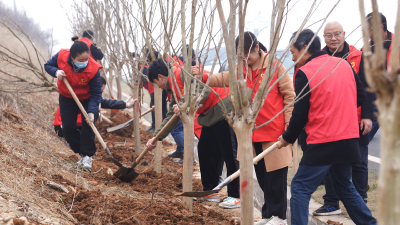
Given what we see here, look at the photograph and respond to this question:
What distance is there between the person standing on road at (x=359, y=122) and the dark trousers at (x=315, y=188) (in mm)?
571

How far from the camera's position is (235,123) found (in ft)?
6.14

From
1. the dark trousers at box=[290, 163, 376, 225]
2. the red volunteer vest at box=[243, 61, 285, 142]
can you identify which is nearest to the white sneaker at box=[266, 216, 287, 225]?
the dark trousers at box=[290, 163, 376, 225]

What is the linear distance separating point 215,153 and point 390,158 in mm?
3269

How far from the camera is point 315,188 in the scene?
104 inches

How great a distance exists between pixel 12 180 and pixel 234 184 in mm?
2099

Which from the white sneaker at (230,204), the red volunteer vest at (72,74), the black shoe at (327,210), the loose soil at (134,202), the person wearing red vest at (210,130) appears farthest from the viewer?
the red volunteer vest at (72,74)

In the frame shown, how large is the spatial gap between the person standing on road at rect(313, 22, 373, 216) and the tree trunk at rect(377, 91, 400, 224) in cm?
236

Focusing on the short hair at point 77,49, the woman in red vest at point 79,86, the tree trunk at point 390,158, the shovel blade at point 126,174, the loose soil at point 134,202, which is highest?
the short hair at point 77,49

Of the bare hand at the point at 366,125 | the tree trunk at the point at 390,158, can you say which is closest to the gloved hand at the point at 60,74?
the bare hand at the point at 366,125

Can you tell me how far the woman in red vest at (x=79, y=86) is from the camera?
4.53 meters

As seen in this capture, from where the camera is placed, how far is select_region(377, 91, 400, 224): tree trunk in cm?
86

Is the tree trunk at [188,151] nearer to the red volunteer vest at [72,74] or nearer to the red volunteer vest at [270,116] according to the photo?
the red volunteer vest at [270,116]

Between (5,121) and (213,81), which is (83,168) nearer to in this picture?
(5,121)

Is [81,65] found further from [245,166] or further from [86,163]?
[245,166]
